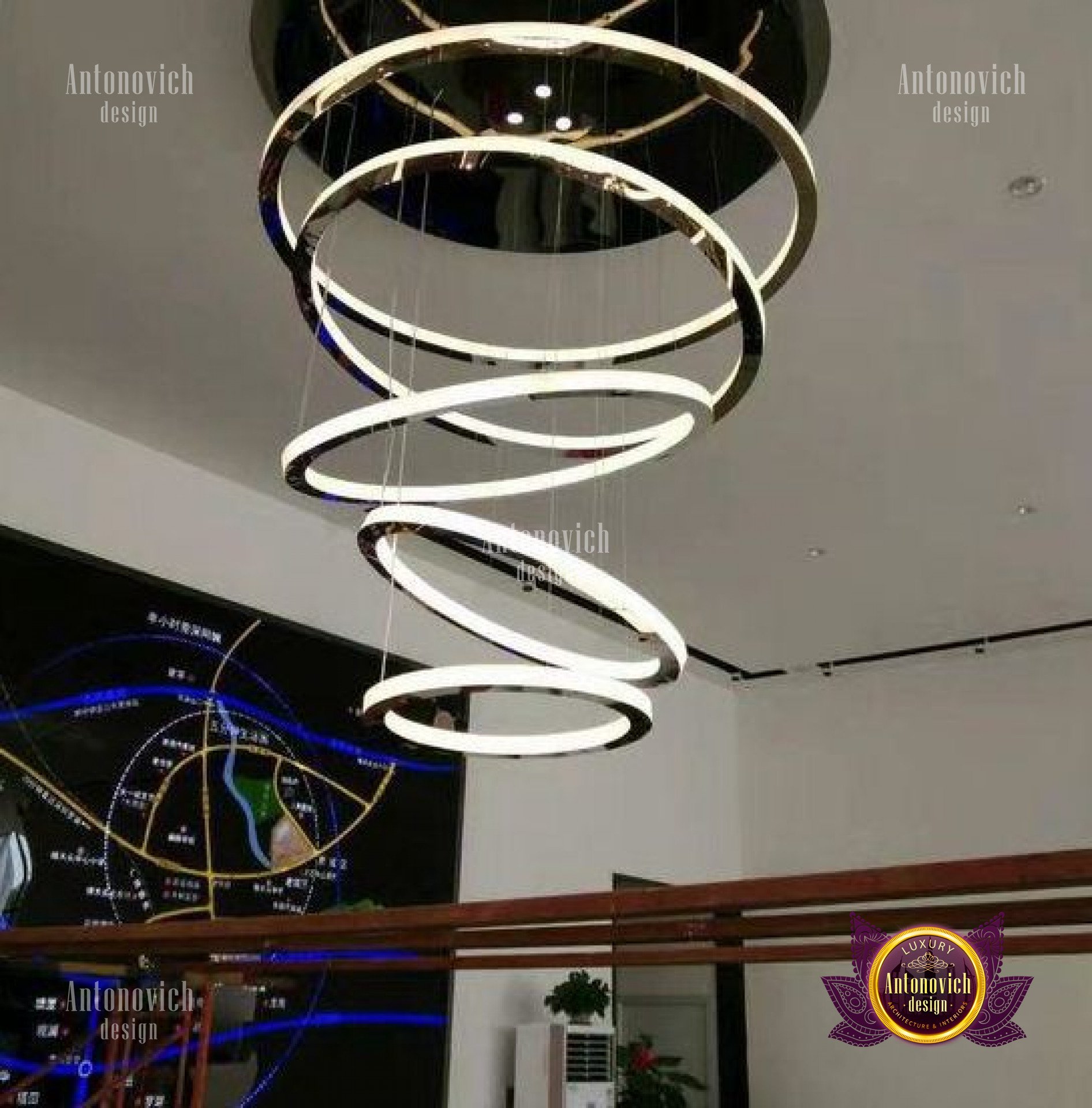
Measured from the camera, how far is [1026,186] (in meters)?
3.47

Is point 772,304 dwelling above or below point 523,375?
above

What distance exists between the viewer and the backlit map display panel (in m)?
4.52

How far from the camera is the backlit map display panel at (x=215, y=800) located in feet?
14.8

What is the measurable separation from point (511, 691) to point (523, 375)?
76 cm

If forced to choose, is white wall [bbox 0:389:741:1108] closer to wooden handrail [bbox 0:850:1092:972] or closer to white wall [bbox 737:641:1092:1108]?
white wall [bbox 737:641:1092:1108]

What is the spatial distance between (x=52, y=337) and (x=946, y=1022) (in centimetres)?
417

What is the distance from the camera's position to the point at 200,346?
→ 4.47 metres

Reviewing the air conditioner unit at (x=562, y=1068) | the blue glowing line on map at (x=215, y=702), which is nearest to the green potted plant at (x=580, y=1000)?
the air conditioner unit at (x=562, y=1068)

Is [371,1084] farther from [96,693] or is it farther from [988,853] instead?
[988,853]

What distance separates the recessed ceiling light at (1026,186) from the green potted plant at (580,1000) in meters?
4.39

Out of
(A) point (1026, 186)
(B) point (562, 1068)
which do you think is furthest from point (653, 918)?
(B) point (562, 1068)

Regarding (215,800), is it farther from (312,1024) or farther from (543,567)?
(543,567)

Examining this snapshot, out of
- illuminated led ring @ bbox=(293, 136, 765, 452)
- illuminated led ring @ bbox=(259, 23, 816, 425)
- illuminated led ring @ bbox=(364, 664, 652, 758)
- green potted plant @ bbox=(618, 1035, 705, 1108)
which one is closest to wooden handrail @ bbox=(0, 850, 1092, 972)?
illuminated led ring @ bbox=(364, 664, 652, 758)

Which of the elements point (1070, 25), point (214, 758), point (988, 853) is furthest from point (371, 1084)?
point (1070, 25)
